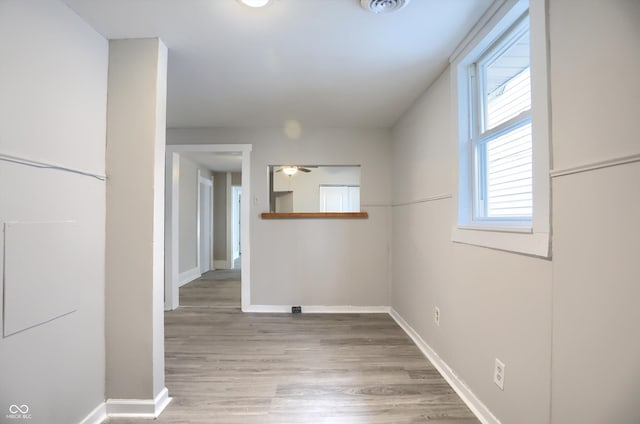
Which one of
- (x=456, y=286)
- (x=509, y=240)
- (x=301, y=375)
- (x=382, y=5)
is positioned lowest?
(x=301, y=375)

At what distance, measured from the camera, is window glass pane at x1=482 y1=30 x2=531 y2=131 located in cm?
137

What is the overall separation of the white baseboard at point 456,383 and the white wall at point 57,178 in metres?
2.09

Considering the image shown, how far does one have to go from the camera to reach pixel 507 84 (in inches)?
59.1

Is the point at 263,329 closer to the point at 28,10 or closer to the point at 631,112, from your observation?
the point at 28,10

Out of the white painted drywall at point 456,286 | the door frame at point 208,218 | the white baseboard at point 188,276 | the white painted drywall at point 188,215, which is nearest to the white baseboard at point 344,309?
the white painted drywall at point 456,286

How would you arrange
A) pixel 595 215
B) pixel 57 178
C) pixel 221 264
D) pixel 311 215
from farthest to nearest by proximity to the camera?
pixel 221 264
pixel 311 215
pixel 57 178
pixel 595 215

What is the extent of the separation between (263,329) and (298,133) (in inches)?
86.5

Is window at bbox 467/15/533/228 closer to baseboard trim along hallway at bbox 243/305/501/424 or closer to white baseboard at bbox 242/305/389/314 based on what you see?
baseboard trim along hallway at bbox 243/305/501/424

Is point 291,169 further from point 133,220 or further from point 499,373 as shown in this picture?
point 499,373

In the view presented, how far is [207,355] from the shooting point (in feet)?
7.48

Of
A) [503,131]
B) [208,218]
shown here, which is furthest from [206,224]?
[503,131]

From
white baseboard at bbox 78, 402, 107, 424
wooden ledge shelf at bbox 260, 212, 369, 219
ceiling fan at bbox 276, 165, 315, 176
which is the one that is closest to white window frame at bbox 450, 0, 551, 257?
wooden ledge shelf at bbox 260, 212, 369, 219

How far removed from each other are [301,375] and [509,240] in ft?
5.17

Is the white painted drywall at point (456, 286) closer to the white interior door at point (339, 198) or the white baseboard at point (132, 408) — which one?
the white interior door at point (339, 198)
